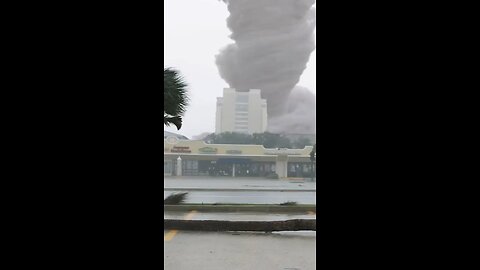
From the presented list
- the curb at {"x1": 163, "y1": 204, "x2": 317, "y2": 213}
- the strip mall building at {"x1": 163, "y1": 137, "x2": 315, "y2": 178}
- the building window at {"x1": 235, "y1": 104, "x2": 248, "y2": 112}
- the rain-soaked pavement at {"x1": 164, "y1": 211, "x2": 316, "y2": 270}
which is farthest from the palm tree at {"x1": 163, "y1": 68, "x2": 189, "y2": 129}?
the strip mall building at {"x1": 163, "y1": 137, "x2": 315, "y2": 178}

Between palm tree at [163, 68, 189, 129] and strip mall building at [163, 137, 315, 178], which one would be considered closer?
palm tree at [163, 68, 189, 129]

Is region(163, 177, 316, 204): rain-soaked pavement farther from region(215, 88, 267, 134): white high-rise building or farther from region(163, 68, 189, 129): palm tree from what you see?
region(163, 68, 189, 129): palm tree

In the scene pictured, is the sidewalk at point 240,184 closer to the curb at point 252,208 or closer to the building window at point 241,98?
the curb at point 252,208

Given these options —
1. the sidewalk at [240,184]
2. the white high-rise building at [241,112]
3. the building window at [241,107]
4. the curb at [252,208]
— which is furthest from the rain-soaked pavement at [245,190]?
the building window at [241,107]

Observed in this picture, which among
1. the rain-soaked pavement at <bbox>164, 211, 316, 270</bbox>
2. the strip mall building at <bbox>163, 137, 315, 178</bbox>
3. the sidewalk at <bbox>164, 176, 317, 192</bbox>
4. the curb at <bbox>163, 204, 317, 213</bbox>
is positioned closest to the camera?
the rain-soaked pavement at <bbox>164, 211, 316, 270</bbox>

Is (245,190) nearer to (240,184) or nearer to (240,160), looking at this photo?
(240,184)
